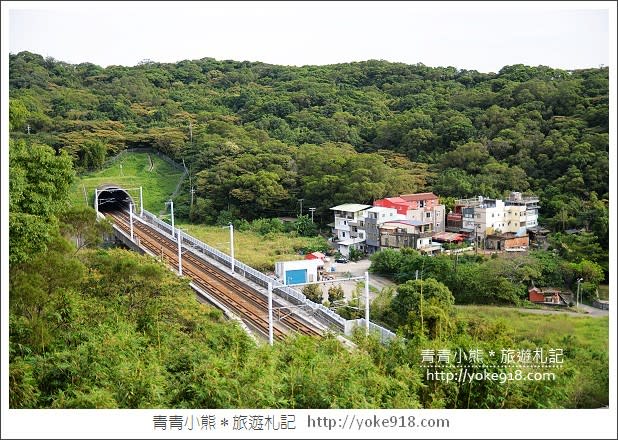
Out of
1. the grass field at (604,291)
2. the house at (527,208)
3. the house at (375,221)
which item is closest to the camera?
the grass field at (604,291)

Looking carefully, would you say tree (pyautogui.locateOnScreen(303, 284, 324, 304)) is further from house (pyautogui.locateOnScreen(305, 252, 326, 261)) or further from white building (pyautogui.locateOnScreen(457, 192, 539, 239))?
white building (pyautogui.locateOnScreen(457, 192, 539, 239))

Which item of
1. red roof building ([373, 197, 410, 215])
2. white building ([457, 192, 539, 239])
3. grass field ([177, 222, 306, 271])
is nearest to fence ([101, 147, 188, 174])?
grass field ([177, 222, 306, 271])

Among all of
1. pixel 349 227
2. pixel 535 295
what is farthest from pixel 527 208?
pixel 349 227

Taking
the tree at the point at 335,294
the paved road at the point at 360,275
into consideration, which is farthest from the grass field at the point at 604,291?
the tree at the point at 335,294

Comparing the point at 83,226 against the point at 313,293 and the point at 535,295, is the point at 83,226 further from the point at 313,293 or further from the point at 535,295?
the point at 535,295

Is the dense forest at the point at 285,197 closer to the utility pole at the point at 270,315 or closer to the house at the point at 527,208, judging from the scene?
the house at the point at 527,208

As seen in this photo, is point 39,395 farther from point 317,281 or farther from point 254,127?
point 254,127
